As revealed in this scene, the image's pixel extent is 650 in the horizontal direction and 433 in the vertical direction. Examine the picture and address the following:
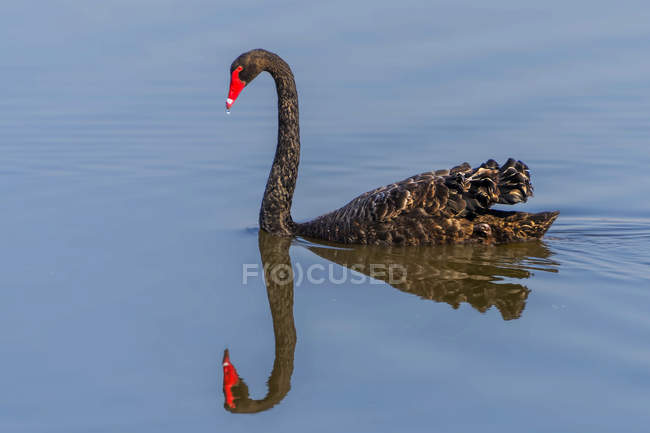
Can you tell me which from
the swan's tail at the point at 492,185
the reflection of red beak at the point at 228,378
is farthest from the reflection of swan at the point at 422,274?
the swan's tail at the point at 492,185

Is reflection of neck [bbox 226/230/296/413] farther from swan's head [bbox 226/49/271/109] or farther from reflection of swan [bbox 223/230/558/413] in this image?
swan's head [bbox 226/49/271/109]

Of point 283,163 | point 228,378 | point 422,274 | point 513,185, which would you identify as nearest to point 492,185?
point 513,185

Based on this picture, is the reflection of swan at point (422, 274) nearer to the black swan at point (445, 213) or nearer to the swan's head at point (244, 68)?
the black swan at point (445, 213)

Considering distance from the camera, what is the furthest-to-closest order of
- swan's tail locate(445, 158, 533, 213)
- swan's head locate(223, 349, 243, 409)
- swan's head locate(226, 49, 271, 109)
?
swan's head locate(226, 49, 271, 109)
swan's tail locate(445, 158, 533, 213)
swan's head locate(223, 349, 243, 409)

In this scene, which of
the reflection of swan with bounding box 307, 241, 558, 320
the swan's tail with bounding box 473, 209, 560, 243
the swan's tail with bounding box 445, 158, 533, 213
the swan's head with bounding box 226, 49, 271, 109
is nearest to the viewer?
the reflection of swan with bounding box 307, 241, 558, 320

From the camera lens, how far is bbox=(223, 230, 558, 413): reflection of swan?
4.76m

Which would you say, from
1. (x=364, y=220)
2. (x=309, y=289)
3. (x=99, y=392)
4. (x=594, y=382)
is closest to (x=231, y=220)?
(x=364, y=220)

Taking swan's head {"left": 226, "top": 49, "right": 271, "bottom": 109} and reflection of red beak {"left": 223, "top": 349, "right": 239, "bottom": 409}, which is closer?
reflection of red beak {"left": 223, "top": 349, "right": 239, "bottom": 409}

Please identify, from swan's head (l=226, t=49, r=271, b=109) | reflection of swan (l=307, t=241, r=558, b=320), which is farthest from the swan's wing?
swan's head (l=226, t=49, r=271, b=109)

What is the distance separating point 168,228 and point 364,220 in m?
1.65

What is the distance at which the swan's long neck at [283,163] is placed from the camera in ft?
24.0

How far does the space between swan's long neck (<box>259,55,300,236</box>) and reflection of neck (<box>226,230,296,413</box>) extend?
0.14 m

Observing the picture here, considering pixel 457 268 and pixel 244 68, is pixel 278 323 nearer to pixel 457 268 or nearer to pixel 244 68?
pixel 457 268

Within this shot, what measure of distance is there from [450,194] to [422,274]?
82 cm
